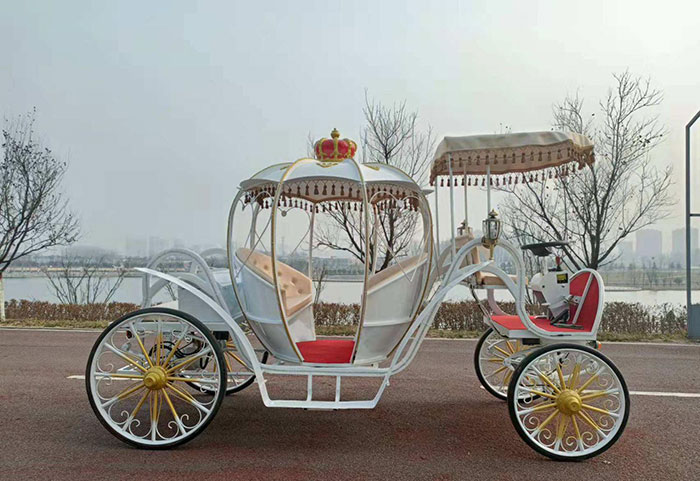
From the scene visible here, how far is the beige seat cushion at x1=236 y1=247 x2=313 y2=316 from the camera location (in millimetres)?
4219

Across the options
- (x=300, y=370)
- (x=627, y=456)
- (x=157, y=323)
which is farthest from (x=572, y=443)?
(x=157, y=323)

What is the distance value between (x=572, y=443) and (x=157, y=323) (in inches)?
126

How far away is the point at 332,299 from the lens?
435 inches

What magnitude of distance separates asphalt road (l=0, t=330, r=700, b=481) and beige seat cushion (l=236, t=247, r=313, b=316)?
38.4 inches

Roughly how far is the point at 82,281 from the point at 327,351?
1492 cm

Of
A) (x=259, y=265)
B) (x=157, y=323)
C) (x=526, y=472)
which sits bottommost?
(x=526, y=472)

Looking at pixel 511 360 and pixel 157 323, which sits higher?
pixel 157 323

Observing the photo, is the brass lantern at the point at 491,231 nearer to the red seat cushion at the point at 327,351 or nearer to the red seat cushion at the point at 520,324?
the red seat cushion at the point at 520,324

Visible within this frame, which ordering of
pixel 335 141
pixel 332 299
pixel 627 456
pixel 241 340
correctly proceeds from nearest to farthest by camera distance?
pixel 627 456 < pixel 241 340 < pixel 335 141 < pixel 332 299

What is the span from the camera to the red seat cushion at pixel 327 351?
407 cm

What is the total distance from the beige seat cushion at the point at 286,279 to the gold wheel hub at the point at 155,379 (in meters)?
1.01

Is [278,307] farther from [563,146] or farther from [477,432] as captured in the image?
[563,146]

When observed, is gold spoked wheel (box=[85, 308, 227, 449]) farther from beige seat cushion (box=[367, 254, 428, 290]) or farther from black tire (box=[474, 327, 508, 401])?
black tire (box=[474, 327, 508, 401])

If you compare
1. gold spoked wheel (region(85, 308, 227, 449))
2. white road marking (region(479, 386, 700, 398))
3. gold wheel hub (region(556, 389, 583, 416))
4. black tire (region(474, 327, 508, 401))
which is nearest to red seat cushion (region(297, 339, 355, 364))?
gold spoked wheel (region(85, 308, 227, 449))
